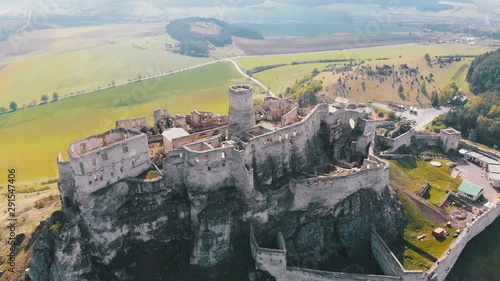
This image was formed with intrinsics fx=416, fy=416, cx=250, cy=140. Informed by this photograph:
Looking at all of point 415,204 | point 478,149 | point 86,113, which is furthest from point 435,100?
point 86,113

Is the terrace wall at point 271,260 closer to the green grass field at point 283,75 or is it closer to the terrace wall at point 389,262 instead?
the terrace wall at point 389,262

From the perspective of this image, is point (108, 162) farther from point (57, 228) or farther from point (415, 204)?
point (415, 204)

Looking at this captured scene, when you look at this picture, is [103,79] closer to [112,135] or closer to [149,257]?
[112,135]

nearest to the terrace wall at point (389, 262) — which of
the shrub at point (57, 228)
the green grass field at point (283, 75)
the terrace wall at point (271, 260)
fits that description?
the terrace wall at point (271, 260)

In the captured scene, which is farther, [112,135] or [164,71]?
[164,71]

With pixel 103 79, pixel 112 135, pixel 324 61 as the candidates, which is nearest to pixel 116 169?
pixel 112 135

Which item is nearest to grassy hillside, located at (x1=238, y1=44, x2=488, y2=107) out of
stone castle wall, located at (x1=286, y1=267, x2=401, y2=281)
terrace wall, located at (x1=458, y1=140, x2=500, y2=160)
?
terrace wall, located at (x1=458, y1=140, x2=500, y2=160)
